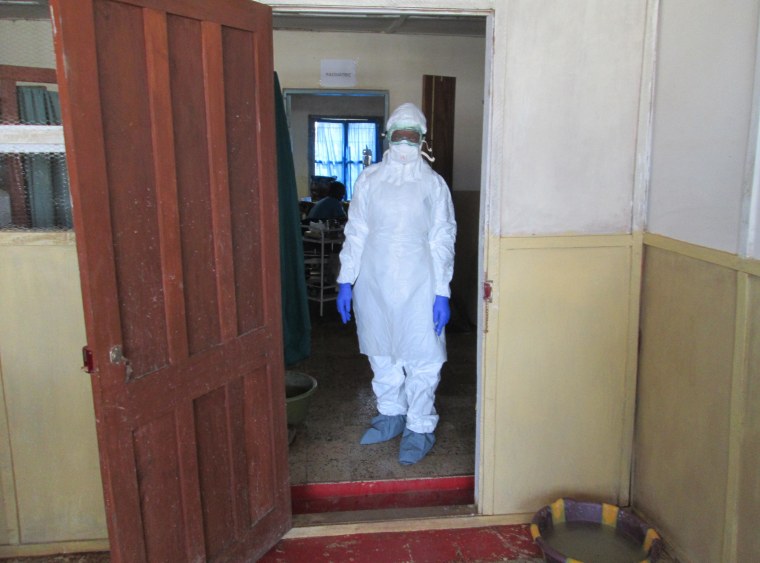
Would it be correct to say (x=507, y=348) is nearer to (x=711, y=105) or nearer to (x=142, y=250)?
(x=711, y=105)

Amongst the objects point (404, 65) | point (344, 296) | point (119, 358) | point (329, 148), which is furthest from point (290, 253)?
point (329, 148)

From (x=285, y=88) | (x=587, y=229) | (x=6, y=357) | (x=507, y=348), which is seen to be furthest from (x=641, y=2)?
(x=285, y=88)

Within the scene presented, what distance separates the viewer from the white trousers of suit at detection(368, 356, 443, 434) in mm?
2852

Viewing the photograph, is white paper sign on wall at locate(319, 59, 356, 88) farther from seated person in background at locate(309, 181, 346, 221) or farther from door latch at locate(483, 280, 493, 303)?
door latch at locate(483, 280, 493, 303)

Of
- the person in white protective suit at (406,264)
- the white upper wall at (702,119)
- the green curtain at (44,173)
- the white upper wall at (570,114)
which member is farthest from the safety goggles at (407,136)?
the green curtain at (44,173)

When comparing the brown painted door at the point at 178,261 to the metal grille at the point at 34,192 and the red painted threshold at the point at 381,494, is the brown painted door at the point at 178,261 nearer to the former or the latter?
the red painted threshold at the point at 381,494

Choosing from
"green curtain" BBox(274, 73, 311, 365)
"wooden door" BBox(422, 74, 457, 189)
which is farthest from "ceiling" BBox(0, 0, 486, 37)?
"green curtain" BBox(274, 73, 311, 365)

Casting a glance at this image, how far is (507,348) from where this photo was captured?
234 cm

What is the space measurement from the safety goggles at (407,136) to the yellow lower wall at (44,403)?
1322mm

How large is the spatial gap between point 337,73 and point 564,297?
3.17 m

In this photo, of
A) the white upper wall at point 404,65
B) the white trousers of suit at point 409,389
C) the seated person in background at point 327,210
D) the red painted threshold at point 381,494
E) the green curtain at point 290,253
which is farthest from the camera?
the seated person in background at point 327,210

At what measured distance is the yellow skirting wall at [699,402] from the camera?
181 cm

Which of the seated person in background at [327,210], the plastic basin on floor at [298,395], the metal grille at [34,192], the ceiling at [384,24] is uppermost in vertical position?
the ceiling at [384,24]

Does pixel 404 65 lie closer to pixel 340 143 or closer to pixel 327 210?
pixel 327 210
